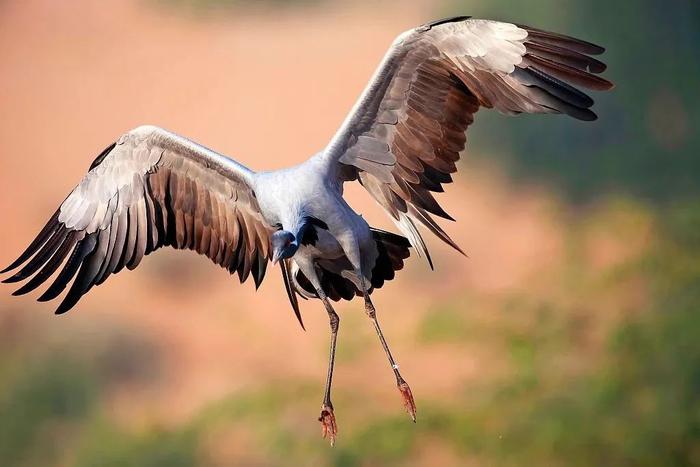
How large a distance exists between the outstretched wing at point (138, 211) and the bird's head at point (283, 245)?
0.61 meters

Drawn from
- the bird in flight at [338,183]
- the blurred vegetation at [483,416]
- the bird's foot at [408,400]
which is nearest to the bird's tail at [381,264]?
the bird in flight at [338,183]

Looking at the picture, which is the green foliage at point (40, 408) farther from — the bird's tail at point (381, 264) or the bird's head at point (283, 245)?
the bird's head at point (283, 245)

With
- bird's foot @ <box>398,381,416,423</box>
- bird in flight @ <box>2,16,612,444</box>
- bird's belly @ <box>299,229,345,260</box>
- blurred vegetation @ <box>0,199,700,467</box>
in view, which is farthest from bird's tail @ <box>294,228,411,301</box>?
blurred vegetation @ <box>0,199,700,467</box>

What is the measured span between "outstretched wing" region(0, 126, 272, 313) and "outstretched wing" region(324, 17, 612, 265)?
64cm

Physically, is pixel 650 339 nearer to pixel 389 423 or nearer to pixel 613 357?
pixel 613 357

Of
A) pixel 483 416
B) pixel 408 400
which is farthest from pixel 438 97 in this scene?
pixel 483 416

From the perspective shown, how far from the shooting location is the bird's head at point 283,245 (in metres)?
4.95

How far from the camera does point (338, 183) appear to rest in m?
5.50

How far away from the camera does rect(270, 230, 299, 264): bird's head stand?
4.95 metres

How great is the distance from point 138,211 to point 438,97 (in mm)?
1646

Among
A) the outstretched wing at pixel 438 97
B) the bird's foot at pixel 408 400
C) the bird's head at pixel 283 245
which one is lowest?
the bird's foot at pixel 408 400

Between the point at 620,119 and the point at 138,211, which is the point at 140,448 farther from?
the point at 620,119

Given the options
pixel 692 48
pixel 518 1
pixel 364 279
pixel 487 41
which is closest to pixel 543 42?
pixel 487 41

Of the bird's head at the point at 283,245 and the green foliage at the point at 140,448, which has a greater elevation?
the bird's head at the point at 283,245
